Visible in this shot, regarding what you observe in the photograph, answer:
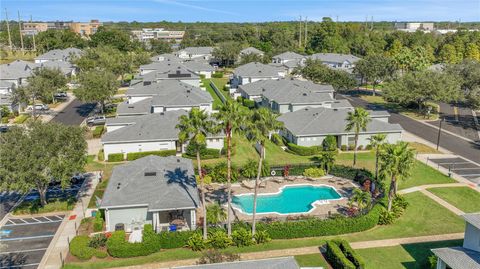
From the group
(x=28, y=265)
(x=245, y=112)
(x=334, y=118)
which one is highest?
(x=245, y=112)

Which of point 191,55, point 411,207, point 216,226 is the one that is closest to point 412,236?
point 411,207

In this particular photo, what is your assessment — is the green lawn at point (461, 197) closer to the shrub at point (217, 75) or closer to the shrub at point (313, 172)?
the shrub at point (313, 172)

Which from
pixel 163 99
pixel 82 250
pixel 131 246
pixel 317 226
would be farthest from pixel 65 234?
pixel 163 99

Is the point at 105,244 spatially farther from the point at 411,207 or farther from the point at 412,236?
the point at 411,207

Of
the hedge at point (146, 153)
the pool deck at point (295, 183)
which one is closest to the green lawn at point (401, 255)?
the pool deck at point (295, 183)

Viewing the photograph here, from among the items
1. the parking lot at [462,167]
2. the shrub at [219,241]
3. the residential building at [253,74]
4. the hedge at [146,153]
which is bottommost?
the shrub at [219,241]

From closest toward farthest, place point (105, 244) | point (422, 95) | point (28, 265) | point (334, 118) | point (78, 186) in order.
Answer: point (28, 265) < point (105, 244) < point (78, 186) < point (334, 118) < point (422, 95)

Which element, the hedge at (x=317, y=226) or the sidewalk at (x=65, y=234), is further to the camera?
the hedge at (x=317, y=226)
